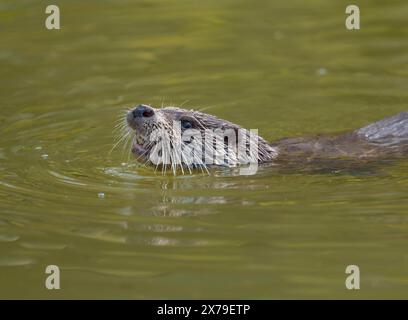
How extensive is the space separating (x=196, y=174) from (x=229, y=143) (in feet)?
1.82

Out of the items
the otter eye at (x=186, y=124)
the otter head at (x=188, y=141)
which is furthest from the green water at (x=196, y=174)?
the otter eye at (x=186, y=124)

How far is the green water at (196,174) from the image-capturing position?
21.4ft

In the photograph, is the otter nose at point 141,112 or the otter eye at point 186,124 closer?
the otter nose at point 141,112

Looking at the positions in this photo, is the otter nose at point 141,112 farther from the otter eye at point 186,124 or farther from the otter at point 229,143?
the otter eye at point 186,124

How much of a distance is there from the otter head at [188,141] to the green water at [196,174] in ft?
0.71

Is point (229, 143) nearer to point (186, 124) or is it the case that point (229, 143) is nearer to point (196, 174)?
point (186, 124)

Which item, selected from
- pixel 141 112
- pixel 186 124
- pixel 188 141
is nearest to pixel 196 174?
pixel 188 141

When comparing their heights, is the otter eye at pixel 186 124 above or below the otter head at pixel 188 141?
above

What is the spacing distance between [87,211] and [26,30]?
20.3 ft

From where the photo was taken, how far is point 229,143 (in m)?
9.23

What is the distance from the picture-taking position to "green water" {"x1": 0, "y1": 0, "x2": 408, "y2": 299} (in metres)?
6.52

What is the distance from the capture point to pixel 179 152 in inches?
351

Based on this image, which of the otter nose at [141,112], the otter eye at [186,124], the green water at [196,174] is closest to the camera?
the green water at [196,174]
